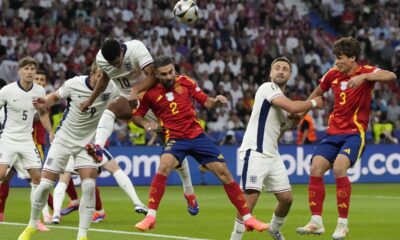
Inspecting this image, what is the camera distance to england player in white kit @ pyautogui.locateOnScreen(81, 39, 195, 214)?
12320 mm

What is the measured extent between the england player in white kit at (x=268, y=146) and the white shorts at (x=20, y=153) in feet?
15.7

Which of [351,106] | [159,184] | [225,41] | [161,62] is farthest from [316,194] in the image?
[225,41]

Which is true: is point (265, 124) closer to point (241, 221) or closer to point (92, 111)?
point (241, 221)

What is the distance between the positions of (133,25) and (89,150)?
794 inches

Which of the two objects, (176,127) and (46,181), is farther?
(176,127)

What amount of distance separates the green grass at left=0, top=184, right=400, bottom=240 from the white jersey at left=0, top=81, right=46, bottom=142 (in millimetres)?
1338

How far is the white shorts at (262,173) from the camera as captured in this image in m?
11.2

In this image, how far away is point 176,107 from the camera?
1207 cm

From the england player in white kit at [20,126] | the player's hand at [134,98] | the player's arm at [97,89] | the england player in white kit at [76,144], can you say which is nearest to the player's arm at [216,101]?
the player's hand at [134,98]

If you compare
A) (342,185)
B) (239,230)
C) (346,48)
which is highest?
(346,48)

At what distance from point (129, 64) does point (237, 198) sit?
2.69m

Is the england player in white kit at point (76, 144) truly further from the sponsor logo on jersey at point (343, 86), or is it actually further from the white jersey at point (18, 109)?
the sponsor logo on jersey at point (343, 86)

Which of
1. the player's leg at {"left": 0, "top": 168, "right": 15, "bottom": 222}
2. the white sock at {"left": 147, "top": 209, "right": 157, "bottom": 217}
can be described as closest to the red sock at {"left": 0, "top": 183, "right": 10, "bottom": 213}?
the player's leg at {"left": 0, "top": 168, "right": 15, "bottom": 222}

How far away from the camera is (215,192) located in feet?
75.9
